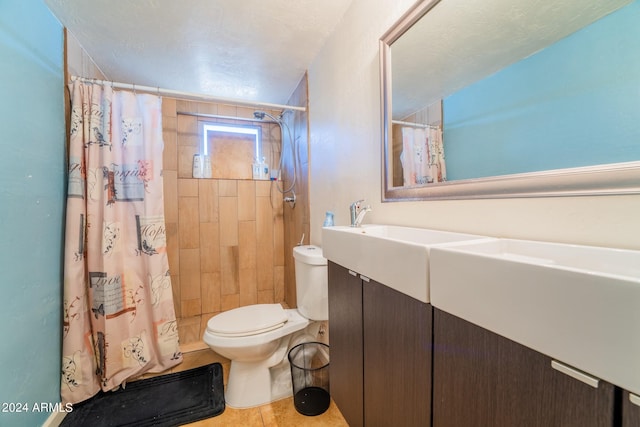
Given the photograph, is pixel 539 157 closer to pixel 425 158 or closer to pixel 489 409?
pixel 425 158

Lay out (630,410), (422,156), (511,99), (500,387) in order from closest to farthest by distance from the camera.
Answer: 1. (630,410)
2. (500,387)
3. (511,99)
4. (422,156)

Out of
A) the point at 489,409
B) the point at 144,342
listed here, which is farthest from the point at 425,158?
the point at 144,342

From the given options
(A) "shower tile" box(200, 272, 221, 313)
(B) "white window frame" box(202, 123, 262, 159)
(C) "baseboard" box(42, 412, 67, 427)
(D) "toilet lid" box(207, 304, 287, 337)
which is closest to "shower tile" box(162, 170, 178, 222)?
(B) "white window frame" box(202, 123, 262, 159)

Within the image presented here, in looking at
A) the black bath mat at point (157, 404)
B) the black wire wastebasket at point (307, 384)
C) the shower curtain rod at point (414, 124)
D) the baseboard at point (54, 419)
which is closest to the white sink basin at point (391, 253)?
the shower curtain rod at point (414, 124)

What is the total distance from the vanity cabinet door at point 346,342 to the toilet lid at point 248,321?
41cm

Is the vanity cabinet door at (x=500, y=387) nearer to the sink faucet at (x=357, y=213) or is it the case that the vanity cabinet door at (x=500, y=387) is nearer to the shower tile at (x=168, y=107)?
the sink faucet at (x=357, y=213)

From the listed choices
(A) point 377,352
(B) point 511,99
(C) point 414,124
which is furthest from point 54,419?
(B) point 511,99

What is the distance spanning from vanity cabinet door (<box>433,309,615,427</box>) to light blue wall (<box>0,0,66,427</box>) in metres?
1.48

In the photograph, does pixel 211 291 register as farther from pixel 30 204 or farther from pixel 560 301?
pixel 560 301

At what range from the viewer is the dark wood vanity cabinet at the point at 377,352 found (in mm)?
591

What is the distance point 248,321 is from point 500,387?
122cm

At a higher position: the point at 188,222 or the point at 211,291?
the point at 188,222

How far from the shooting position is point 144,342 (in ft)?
4.99

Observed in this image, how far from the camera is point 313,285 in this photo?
4.48ft
